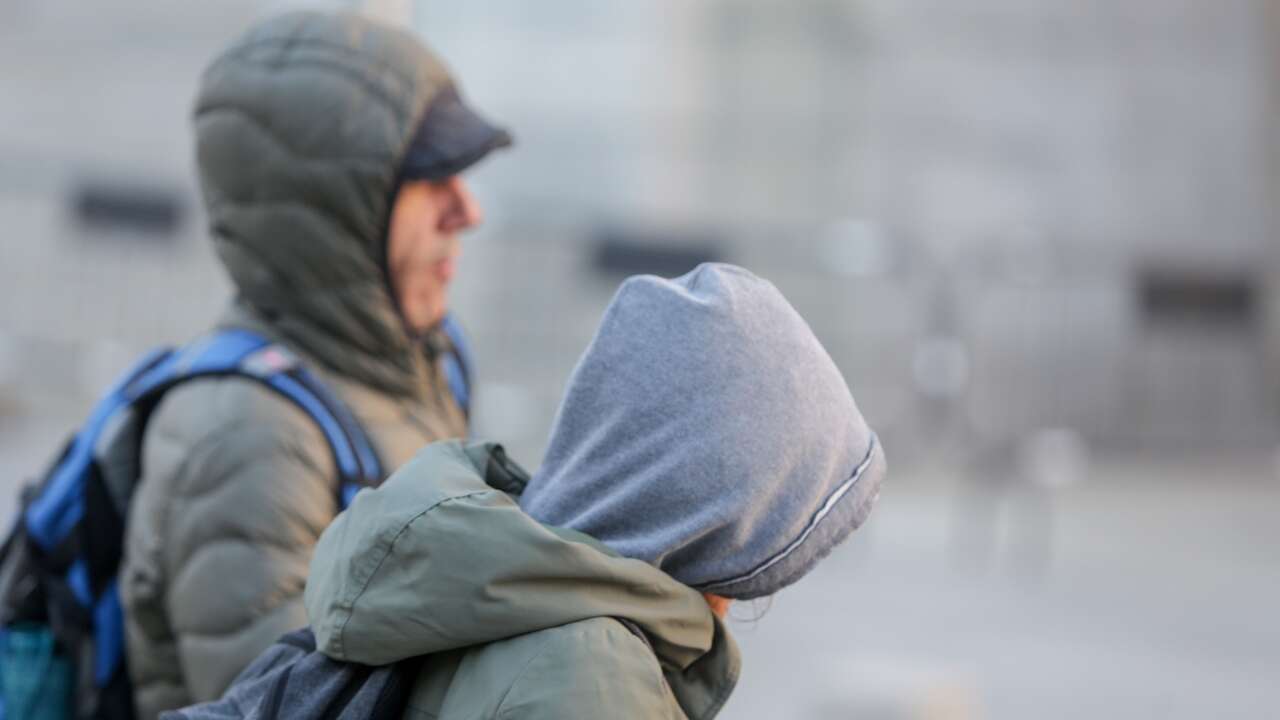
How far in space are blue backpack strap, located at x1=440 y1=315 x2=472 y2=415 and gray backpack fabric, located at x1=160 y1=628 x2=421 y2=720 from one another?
130 cm

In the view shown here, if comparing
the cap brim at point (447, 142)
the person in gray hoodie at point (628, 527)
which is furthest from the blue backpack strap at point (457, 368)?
the person in gray hoodie at point (628, 527)

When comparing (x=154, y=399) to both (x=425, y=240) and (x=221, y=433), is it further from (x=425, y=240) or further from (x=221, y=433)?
(x=425, y=240)

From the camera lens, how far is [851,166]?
17.0 m

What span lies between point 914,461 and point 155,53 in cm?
921

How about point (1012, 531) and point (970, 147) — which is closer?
point (1012, 531)

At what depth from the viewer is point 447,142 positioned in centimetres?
283

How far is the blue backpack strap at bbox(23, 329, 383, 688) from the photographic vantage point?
105 inches

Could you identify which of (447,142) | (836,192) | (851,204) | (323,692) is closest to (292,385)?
(447,142)

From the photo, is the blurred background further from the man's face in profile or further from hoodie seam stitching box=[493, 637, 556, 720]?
hoodie seam stitching box=[493, 637, 556, 720]

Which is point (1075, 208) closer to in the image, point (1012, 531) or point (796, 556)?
point (1012, 531)

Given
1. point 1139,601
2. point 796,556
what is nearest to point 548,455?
point 796,556

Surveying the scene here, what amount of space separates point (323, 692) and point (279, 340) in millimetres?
1095

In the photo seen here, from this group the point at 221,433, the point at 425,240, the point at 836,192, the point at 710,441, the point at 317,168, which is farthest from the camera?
the point at 836,192

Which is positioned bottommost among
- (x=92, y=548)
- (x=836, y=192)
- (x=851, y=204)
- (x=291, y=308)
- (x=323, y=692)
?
(x=851, y=204)
